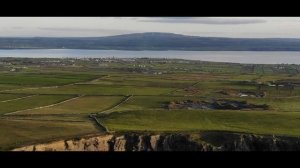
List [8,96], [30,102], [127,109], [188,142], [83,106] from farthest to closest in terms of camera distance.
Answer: [8,96] < [30,102] < [83,106] < [127,109] < [188,142]

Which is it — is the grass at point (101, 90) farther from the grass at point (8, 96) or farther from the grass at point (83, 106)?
the grass at point (83, 106)

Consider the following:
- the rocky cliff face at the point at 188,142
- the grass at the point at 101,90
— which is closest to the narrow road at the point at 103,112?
the rocky cliff face at the point at 188,142

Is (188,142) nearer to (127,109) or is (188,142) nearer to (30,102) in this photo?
(127,109)

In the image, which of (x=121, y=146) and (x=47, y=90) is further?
(x=47, y=90)

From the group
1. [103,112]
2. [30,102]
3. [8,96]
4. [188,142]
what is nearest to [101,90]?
[8,96]

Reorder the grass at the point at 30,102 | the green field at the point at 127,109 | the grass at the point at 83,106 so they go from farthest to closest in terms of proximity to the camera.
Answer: the grass at the point at 30,102 → the grass at the point at 83,106 → the green field at the point at 127,109

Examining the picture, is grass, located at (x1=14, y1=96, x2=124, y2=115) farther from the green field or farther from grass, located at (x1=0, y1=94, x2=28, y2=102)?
grass, located at (x1=0, y1=94, x2=28, y2=102)

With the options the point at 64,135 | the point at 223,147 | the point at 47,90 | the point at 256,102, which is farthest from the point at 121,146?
the point at 47,90
